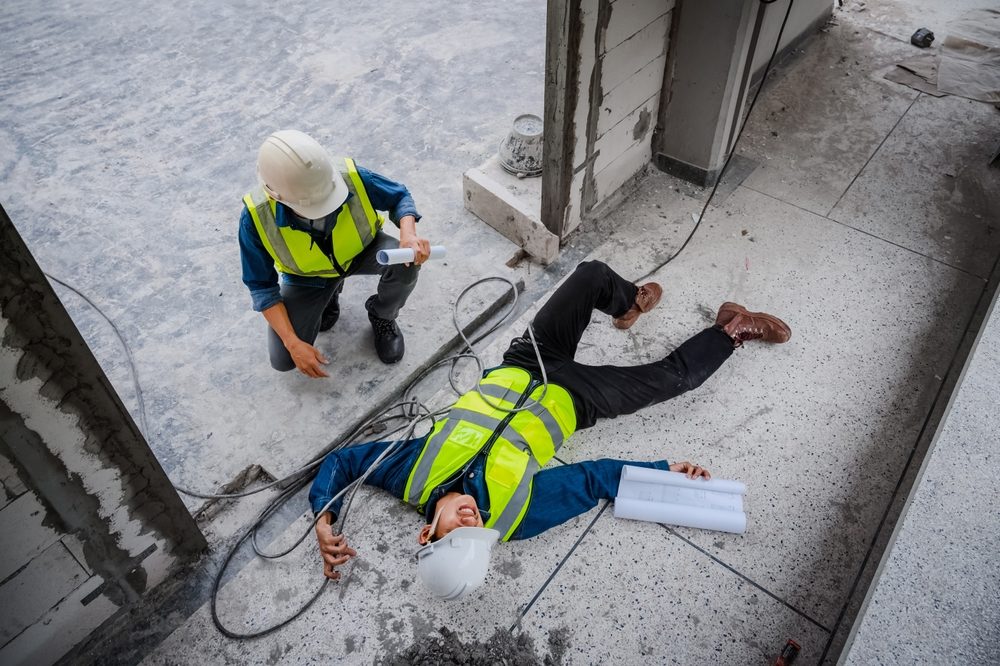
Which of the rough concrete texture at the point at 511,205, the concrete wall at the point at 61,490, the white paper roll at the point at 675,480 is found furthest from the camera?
the rough concrete texture at the point at 511,205

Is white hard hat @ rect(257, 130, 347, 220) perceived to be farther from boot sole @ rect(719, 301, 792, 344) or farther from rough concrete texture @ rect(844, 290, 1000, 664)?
rough concrete texture @ rect(844, 290, 1000, 664)

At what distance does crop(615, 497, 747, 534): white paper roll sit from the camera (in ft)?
7.86

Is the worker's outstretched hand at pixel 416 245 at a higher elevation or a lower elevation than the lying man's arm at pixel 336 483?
higher

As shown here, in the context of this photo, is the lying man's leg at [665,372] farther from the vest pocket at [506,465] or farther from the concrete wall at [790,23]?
the concrete wall at [790,23]

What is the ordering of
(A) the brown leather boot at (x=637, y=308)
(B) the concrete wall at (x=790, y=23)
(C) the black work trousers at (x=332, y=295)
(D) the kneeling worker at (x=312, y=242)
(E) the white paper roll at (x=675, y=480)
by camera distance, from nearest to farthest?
(D) the kneeling worker at (x=312, y=242)
(E) the white paper roll at (x=675, y=480)
(C) the black work trousers at (x=332, y=295)
(A) the brown leather boot at (x=637, y=308)
(B) the concrete wall at (x=790, y=23)

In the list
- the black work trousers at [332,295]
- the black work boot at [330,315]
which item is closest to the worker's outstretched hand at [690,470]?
the black work trousers at [332,295]

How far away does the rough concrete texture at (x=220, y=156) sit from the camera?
2883mm

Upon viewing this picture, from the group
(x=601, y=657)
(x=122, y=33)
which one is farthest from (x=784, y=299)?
(x=122, y=33)

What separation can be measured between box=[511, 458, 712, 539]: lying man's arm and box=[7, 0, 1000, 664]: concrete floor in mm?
94

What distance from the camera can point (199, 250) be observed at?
11.6 feet

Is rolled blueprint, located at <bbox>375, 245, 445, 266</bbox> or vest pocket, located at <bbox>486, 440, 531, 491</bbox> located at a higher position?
rolled blueprint, located at <bbox>375, 245, 445, 266</bbox>

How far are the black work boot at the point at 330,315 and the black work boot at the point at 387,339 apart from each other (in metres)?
0.22

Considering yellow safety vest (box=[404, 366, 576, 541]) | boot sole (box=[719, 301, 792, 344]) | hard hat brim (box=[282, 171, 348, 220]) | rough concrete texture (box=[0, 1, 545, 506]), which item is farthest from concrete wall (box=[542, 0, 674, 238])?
yellow safety vest (box=[404, 366, 576, 541])

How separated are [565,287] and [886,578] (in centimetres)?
150
